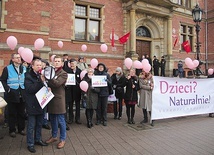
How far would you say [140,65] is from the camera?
6988 mm

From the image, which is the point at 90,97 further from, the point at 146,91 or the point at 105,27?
the point at 105,27

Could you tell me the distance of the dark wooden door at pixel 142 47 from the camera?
16.3 m

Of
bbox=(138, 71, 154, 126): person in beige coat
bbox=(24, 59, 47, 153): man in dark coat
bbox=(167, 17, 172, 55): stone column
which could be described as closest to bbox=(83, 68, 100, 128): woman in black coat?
bbox=(138, 71, 154, 126): person in beige coat

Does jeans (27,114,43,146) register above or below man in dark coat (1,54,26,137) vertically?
below

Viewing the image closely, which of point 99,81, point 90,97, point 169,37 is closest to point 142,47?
point 169,37

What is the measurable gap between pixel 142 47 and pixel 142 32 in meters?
1.23

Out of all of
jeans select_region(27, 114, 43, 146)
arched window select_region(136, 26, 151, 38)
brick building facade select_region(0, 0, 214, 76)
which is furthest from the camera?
arched window select_region(136, 26, 151, 38)

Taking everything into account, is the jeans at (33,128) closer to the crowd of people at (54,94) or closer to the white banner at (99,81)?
the crowd of people at (54,94)

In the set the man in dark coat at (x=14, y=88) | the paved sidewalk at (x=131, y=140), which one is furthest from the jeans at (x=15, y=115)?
the paved sidewalk at (x=131, y=140)

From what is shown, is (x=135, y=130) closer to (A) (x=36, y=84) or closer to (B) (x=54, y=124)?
(B) (x=54, y=124)

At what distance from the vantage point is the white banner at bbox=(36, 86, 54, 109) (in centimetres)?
392

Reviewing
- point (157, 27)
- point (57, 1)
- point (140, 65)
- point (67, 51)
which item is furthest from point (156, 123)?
point (157, 27)

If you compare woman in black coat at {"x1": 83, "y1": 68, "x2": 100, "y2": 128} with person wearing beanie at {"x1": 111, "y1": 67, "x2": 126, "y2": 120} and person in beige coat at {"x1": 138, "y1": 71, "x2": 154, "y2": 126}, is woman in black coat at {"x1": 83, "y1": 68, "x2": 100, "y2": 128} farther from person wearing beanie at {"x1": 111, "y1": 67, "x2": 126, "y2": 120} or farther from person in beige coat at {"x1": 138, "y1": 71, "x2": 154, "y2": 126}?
person in beige coat at {"x1": 138, "y1": 71, "x2": 154, "y2": 126}

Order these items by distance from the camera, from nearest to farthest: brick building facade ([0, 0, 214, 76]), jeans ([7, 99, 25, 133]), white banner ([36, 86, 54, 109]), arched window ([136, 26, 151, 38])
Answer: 1. white banner ([36, 86, 54, 109])
2. jeans ([7, 99, 25, 133])
3. brick building facade ([0, 0, 214, 76])
4. arched window ([136, 26, 151, 38])
